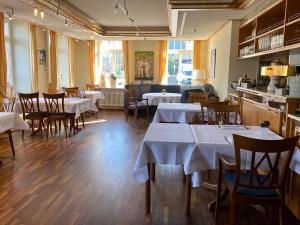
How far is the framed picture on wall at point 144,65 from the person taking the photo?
34.2 ft

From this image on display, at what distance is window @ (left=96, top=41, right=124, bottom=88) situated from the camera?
10703 mm

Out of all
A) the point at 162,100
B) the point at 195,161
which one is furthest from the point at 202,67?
the point at 195,161

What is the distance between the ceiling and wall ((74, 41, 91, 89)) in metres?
1.52

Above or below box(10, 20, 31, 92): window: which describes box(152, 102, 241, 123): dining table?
below

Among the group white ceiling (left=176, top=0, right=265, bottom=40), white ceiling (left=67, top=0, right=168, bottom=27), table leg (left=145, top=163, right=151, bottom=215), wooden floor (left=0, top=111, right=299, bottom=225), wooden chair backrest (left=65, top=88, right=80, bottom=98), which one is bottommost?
wooden floor (left=0, top=111, right=299, bottom=225)

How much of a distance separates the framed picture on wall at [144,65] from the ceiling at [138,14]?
98 cm

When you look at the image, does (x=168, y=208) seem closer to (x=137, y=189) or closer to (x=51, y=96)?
(x=137, y=189)

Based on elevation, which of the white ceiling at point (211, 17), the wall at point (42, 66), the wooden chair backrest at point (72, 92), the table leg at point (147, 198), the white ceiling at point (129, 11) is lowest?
the table leg at point (147, 198)

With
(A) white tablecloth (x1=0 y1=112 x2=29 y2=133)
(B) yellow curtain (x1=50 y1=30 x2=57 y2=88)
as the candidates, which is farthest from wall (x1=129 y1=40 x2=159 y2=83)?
(A) white tablecloth (x1=0 y1=112 x2=29 y2=133)

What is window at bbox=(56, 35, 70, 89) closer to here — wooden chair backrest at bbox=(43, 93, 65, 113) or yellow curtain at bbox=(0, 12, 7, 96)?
yellow curtain at bbox=(0, 12, 7, 96)

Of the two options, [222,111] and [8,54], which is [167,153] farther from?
[8,54]

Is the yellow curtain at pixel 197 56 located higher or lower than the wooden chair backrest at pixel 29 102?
higher

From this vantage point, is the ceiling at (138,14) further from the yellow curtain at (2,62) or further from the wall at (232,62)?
the yellow curtain at (2,62)

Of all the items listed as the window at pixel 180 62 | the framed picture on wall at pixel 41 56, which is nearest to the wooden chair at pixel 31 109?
the framed picture on wall at pixel 41 56
